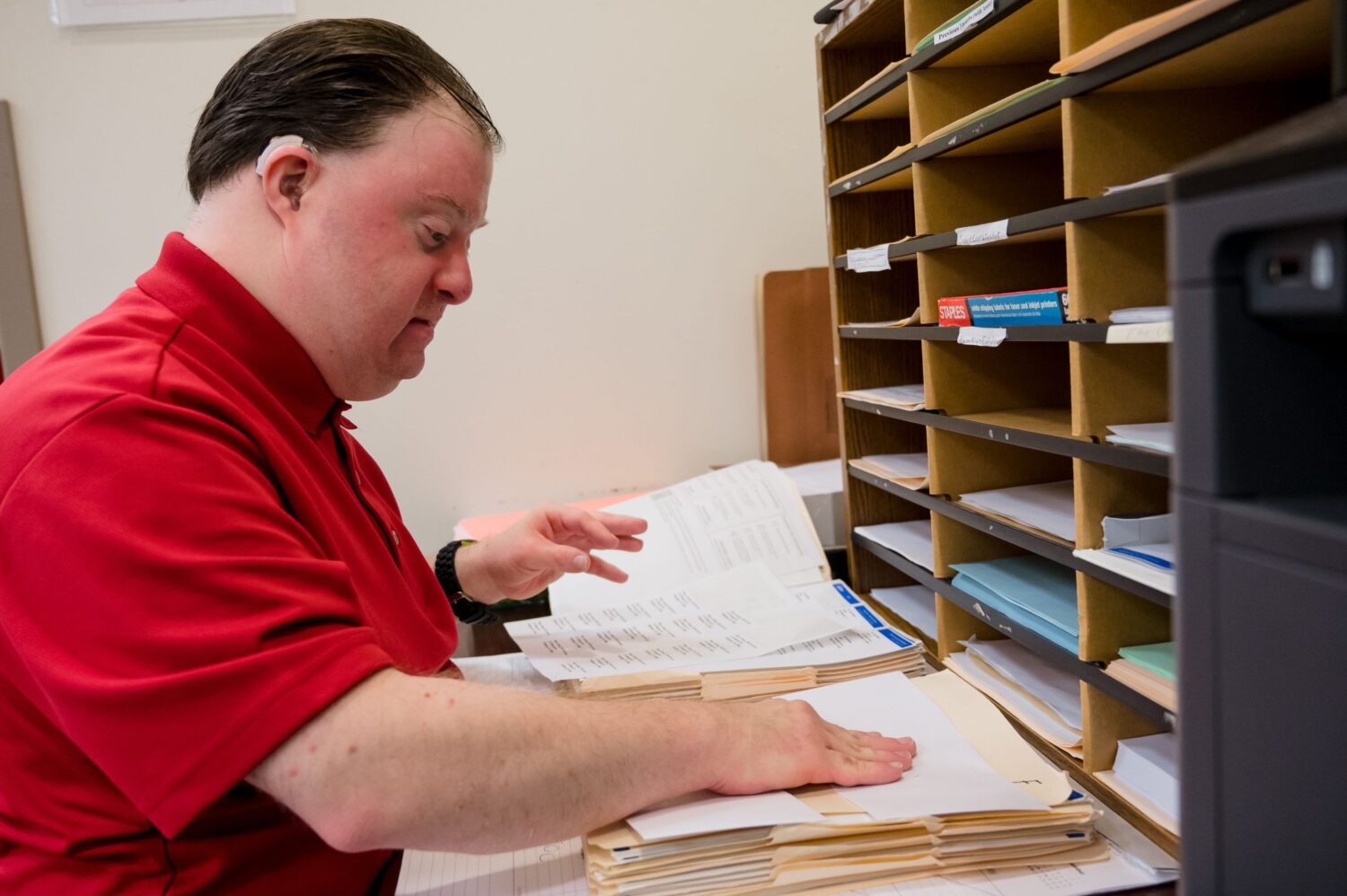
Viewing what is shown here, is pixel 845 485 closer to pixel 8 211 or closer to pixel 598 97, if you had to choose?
pixel 598 97

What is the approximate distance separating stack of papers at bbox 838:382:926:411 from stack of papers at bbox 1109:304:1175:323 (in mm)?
380

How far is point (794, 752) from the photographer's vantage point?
734 millimetres

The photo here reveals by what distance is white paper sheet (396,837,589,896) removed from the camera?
0.70m

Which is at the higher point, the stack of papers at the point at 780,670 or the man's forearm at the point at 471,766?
the man's forearm at the point at 471,766

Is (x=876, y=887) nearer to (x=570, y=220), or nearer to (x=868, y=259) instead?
(x=868, y=259)

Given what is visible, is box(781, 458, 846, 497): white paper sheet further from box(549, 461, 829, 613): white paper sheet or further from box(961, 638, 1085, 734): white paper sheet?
box(961, 638, 1085, 734): white paper sheet

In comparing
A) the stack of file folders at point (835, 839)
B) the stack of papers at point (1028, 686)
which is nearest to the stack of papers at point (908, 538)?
the stack of papers at point (1028, 686)

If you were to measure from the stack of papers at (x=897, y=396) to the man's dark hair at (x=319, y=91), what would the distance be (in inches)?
22.7

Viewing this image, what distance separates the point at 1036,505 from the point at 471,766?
631 mm

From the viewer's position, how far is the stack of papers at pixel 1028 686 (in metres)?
0.86

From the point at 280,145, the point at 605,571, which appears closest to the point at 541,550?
the point at 605,571

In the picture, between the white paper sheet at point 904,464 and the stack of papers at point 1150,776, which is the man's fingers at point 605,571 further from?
the stack of papers at point 1150,776

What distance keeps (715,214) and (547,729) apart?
144 cm

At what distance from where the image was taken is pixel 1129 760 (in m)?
0.78
